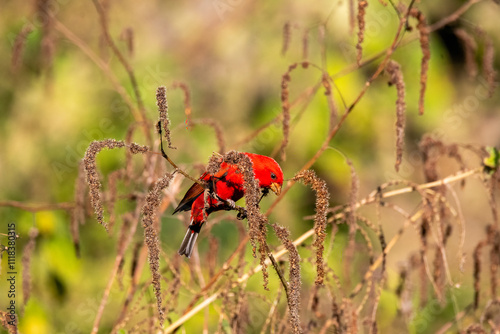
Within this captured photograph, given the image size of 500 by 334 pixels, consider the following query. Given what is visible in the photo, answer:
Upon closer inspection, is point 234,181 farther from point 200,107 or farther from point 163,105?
point 200,107

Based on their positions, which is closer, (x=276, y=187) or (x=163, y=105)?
(x=163, y=105)

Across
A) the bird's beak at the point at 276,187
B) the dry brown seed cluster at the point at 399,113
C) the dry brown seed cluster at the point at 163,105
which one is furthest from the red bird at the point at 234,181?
the dry brown seed cluster at the point at 163,105

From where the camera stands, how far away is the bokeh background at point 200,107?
4.05 m

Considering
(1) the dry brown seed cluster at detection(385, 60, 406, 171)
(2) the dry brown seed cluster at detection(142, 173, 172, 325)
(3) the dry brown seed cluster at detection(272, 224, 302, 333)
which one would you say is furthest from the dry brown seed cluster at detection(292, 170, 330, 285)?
(1) the dry brown seed cluster at detection(385, 60, 406, 171)

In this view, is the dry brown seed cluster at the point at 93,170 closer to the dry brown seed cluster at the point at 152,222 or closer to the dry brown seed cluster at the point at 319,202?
the dry brown seed cluster at the point at 152,222

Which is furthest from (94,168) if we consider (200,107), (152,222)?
(200,107)

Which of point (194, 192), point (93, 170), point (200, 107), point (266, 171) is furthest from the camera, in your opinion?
point (200, 107)

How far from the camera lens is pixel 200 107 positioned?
226 inches

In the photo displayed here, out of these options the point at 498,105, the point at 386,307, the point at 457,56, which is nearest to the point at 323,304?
the point at 386,307

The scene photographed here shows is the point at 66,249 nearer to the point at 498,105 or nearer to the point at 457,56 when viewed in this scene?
the point at 457,56

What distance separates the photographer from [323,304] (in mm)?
2916

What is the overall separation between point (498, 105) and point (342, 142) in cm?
352

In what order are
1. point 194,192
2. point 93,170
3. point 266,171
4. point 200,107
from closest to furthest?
point 93,170, point 266,171, point 194,192, point 200,107

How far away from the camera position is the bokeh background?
13.3ft
